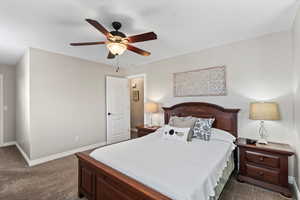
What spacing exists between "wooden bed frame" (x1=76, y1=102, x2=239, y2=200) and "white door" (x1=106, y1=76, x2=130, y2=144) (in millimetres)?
2460

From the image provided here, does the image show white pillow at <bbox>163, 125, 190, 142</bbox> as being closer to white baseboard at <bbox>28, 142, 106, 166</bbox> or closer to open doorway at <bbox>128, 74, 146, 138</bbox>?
white baseboard at <bbox>28, 142, 106, 166</bbox>

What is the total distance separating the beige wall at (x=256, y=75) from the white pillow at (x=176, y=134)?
41.8 inches

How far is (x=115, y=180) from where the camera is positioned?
1427 mm

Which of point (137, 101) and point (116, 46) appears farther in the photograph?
point (137, 101)

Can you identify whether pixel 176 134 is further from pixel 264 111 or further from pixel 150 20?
pixel 150 20

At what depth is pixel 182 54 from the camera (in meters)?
3.56

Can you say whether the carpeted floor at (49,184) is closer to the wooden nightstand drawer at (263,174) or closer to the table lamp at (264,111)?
the wooden nightstand drawer at (263,174)

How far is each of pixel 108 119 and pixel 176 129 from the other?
2.54m

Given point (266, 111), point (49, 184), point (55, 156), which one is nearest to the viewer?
point (266, 111)

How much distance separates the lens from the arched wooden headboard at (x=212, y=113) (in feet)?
8.98

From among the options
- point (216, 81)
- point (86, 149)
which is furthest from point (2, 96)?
point (216, 81)

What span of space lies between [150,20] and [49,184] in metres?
2.99

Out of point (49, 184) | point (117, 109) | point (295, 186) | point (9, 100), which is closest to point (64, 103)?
point (117, 109)

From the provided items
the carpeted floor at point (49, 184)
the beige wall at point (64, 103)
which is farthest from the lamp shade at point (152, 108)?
the carpeted floor at point (49, 184)
